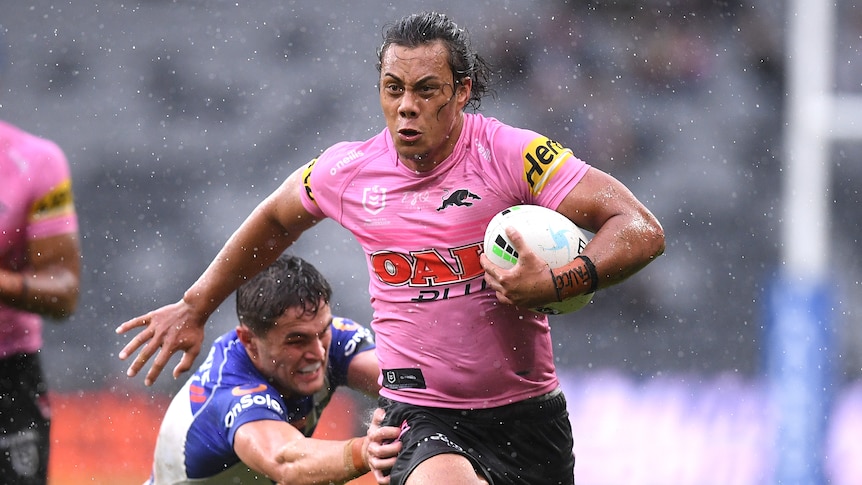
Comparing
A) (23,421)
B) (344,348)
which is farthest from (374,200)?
(23,421)

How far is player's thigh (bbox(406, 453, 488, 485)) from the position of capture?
362cm

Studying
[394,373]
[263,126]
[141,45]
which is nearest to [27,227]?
[394,373]

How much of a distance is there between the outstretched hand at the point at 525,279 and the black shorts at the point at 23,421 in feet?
7.23

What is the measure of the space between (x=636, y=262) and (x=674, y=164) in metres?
6.40

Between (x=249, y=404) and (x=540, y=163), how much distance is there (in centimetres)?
170

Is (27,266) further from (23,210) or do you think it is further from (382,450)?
(382,450)

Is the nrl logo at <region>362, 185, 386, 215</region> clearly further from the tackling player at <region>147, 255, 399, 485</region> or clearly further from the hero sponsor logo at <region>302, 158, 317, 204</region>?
the tackling player at <region>147, 255, 399, 485</region>

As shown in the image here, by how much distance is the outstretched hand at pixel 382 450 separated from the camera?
12.6 ft

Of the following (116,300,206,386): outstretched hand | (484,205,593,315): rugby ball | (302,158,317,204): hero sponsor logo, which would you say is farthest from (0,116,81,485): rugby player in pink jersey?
(484,205,593,315): rugby ball

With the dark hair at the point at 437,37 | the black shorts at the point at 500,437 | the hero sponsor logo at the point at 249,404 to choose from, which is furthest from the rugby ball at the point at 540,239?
the hero sponsor logo at the point at 249,404

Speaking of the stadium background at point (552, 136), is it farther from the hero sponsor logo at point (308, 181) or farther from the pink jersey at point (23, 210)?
the hero sponsor logo at point (308, 181)

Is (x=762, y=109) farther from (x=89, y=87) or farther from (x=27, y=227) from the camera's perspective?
(x=27, y=227)

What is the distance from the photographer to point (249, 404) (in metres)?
4.82

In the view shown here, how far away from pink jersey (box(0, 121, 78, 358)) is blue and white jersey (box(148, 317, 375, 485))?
0.71 m
